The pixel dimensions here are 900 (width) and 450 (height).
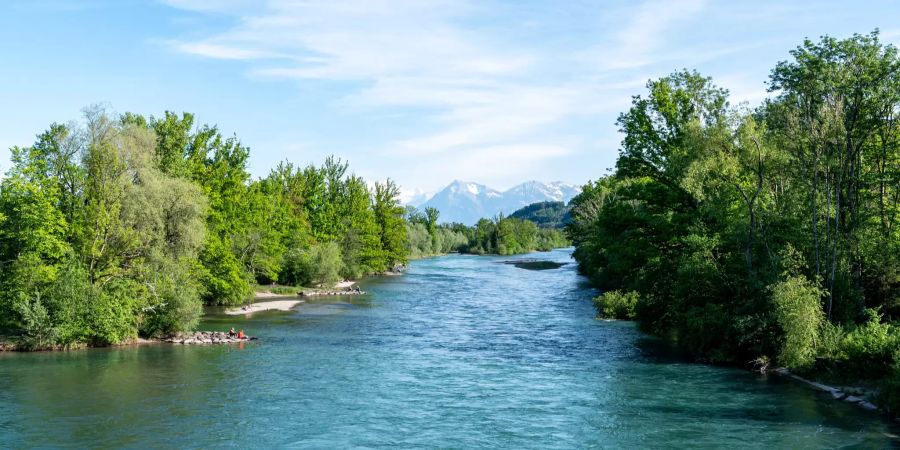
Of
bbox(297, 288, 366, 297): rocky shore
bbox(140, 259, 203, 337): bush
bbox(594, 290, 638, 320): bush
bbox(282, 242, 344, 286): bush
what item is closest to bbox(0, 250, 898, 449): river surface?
bbox(140, 259, 203, 337): bush

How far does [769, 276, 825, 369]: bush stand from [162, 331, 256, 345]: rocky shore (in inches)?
1340

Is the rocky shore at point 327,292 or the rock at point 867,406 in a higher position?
the rocky shore at point 327,292

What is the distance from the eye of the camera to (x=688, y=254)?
130 ft

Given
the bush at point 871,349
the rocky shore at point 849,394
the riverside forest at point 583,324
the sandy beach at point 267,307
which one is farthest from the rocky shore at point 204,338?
the bush at point 871,349

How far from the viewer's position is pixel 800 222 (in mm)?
36438

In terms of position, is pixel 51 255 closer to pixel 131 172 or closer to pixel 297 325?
pixel 131 172

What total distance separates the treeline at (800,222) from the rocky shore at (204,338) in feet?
95.9

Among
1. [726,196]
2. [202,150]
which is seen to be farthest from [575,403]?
[202,150]

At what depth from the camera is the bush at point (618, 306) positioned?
57231mm

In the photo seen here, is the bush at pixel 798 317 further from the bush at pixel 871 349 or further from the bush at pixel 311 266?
the bush at pixel 311 266

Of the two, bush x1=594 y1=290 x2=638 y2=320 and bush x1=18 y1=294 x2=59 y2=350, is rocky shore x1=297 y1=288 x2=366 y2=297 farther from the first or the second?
bush x1=18 y1=294 x2=59 y2=350

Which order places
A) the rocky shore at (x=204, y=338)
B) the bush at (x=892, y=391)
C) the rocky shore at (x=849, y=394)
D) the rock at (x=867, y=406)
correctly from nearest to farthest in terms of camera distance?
the bush at (x=892, y=391) → the rock at (x=867, y=406) → the rocky shore at (x=849, y=394) → the rocky shore at (x=204, y=338)

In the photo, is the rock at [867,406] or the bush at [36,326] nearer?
the rock at [867,406]

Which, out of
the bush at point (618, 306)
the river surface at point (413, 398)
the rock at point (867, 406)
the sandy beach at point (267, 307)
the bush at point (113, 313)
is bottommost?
the rock at point (867, 406)
